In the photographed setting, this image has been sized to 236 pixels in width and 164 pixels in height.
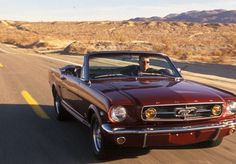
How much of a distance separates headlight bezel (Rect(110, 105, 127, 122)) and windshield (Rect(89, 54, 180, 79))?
5.11 ft

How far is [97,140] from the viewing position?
21.2 ft

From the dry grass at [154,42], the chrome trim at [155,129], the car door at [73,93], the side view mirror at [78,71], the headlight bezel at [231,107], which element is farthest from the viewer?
the dry grass at [154,42]

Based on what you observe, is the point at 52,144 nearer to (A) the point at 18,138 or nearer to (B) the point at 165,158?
(A) the point at 18,138

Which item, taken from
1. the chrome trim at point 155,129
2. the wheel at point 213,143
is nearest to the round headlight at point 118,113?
the chrome trim at point 155,129

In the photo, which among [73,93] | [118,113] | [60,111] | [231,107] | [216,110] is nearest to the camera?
[118,113]

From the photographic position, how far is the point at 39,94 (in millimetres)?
13086

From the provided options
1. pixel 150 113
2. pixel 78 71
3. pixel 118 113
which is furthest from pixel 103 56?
pixel 150 113

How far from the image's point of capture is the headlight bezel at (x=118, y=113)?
19.4 ft

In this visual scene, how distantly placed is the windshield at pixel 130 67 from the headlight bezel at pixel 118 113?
1.56 m

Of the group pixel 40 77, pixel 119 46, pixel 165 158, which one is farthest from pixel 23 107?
pixel 119 46

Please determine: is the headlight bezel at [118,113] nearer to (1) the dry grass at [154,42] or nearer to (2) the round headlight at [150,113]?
(2) the round headlight at [150,113]

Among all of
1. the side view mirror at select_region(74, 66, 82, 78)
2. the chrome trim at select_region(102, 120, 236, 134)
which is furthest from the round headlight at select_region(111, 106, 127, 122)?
the side view mirror at select_region(74, 66, 82, 78)

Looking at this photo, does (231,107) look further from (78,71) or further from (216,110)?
(78,71)

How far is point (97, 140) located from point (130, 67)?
1.86 meters
